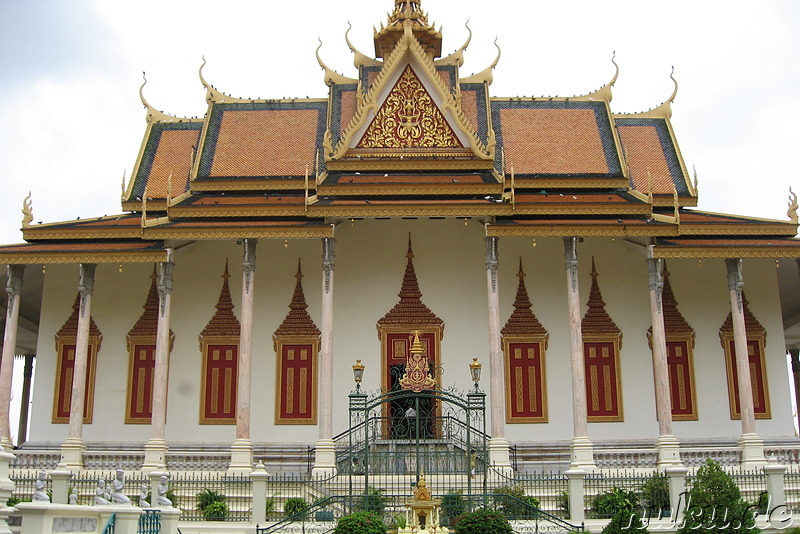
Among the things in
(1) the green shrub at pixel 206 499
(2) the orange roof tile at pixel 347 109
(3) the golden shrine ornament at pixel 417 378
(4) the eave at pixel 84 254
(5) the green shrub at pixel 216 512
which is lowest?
(5) the green shrub at pixel 216 512

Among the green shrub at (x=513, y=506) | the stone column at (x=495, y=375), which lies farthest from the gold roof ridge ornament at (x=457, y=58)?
the green shrub at (x=513, y=506)

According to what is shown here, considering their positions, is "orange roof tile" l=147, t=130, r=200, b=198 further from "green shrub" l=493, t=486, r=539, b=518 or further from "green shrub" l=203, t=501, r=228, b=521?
"green shrub" l=493, t=486, r=539, b=518

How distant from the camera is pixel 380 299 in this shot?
77.3 ft

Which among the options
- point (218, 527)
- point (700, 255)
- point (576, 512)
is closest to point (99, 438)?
point (218, 527)

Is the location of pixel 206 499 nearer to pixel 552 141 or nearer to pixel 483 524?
pixel 483 524

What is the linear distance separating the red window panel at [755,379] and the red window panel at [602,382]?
8.98ft

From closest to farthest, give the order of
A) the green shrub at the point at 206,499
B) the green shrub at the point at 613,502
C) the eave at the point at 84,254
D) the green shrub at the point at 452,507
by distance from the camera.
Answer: the green shrub at the point at 452,507
the green shrub at the point at 613,502
the green shrub at the point at 206,499
the eave at the point at 84,254

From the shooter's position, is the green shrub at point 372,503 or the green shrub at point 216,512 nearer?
the green shrub at point 372,503

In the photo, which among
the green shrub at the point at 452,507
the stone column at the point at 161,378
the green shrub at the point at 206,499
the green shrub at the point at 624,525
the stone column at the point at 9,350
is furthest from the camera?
the stone column at the point at 9,350

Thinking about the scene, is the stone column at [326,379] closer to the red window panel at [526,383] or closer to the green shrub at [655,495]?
the red window panel at [526,383]

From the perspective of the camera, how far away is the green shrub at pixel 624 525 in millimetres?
14375

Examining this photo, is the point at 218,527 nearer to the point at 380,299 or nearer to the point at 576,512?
the point at 576,512

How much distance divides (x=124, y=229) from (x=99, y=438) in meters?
4.97

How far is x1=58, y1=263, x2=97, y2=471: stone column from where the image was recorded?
20.8 meters
